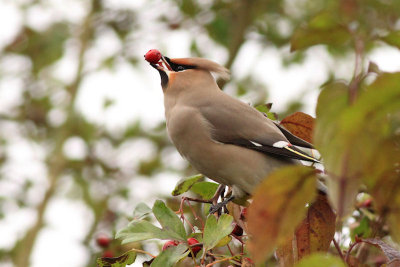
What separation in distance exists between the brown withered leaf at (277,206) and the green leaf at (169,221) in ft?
2.28

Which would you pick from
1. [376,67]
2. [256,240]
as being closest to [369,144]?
[256,240]

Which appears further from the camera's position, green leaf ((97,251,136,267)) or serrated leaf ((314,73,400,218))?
green leaf ((97,251,136,267))

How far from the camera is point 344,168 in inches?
27.0

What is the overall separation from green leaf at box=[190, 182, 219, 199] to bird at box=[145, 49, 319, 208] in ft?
0.37

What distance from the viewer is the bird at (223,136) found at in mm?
2135

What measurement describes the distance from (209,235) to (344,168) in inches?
28.4

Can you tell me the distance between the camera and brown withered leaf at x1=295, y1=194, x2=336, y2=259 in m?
1.37

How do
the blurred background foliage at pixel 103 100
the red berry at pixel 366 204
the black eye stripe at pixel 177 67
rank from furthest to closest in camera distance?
the blurred background foliage at pixel 103 100
the black eye stripe at pixel 177 67
the red berry at pixel 366 204

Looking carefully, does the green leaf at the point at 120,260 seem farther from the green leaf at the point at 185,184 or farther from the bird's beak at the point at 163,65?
the bird's beak at the point at 163,65

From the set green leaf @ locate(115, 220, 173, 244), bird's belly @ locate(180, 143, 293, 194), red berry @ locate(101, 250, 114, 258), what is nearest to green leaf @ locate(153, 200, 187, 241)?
green leaf @ locate(115, 220, 173, 244)

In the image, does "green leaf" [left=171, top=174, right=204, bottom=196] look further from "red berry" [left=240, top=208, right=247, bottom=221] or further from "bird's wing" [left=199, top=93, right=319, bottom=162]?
"bird's wing" [left=199, top=93, right=319, bottom=162]

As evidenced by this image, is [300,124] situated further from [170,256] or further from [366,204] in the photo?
[170,256]

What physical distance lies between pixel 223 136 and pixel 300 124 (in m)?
0.52

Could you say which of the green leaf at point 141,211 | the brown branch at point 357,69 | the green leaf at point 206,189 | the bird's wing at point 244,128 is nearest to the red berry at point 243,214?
the green leaf at point 206,189
